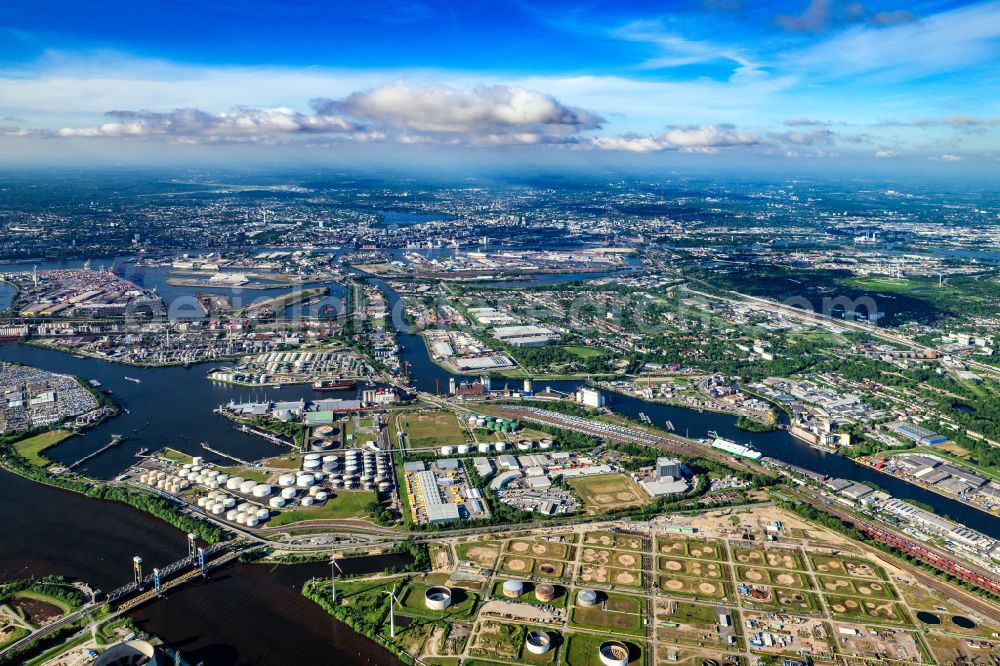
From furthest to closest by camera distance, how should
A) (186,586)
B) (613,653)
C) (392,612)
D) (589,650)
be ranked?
(186,586) → (392,612) → (589,650) → (613,653)

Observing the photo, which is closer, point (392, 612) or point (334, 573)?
point (392, 612)

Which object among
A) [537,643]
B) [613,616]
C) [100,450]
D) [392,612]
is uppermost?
[100,450]

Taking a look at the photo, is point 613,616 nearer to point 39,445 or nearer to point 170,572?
point 170,572

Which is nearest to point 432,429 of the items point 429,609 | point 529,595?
point 529,595

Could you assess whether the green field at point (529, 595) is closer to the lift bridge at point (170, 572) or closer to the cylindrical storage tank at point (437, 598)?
the cylindrical storage tank at point (437, 598)

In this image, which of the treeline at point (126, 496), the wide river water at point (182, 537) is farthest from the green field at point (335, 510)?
the wide river water at point (182, 537)

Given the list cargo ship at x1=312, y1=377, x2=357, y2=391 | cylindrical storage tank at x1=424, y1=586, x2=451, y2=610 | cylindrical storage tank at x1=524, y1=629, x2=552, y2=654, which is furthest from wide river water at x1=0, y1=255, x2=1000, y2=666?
cylindrical storage tank at x1=524, y1=629, x2=552, y2=654
